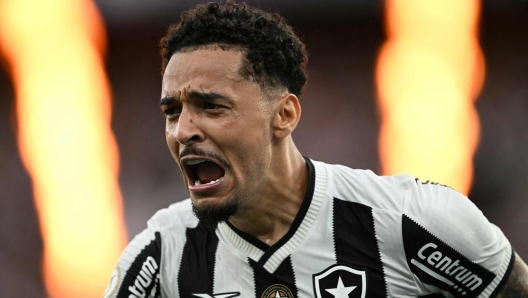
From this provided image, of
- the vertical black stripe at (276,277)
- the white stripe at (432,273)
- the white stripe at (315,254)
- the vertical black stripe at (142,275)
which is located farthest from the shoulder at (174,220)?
the white stripe at (432,273)

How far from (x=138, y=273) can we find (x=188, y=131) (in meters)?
0.58

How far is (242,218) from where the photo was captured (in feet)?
7.86

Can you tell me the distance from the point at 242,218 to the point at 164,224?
1.18ft

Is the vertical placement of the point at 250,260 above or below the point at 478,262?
above

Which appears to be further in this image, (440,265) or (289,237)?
(289,237)


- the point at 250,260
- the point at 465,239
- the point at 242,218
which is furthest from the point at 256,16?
the point at 465,239

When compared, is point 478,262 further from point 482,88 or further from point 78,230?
point 78,230

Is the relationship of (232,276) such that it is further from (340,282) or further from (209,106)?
(209,106)

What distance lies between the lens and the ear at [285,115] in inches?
93.4

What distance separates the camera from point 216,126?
220 cm

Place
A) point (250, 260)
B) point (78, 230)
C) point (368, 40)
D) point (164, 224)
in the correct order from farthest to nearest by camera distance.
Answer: point (368, 40) → point (78, 230) → point (164, 224) → point (250, 260)

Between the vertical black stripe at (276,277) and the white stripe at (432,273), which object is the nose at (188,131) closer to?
the vertical black stripe at (276,277)

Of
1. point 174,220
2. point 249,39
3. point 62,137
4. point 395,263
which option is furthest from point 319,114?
point 395,263

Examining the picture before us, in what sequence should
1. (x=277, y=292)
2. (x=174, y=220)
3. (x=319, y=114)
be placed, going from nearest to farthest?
(x=277, y=292) → (x=174, y=220) → (x=319, y=114)
